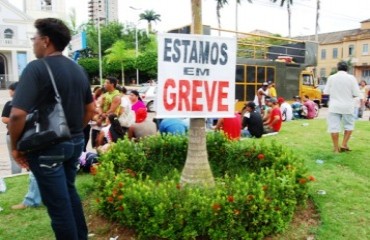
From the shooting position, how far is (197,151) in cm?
402

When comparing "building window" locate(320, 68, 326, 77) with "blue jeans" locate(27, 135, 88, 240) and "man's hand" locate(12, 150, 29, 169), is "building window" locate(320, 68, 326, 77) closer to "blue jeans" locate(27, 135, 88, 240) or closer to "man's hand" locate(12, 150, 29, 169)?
"blue jeans" locate(27, 135, 88, 240)

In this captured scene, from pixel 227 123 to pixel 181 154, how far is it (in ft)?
5.88

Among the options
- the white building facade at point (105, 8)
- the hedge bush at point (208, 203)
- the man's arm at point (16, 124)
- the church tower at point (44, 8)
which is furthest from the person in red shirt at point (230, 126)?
the white building facade at point (105, 8)

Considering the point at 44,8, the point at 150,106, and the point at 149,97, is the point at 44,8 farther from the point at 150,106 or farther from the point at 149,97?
the point at 150,106

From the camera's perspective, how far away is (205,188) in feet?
12.3

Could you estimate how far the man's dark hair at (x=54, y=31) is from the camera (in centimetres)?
271

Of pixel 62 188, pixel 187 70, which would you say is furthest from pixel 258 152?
pixel 62 188

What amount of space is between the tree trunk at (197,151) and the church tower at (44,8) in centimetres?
3949

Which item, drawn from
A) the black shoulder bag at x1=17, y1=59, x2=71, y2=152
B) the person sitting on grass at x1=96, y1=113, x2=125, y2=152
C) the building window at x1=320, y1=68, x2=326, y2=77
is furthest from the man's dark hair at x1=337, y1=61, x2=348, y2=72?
the building window at x1=320, y1=68, x2=326, y2=77

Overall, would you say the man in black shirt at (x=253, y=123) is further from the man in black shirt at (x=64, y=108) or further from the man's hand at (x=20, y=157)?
the man's hand at (x=20, y=157)

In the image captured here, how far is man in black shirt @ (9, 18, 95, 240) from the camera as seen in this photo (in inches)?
98.4

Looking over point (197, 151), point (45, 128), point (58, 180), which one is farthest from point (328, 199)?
point (45, 128)

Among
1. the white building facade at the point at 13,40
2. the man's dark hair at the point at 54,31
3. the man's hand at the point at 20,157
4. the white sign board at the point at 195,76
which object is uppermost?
the white building facade at the point at 13,40

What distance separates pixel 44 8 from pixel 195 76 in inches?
1620
